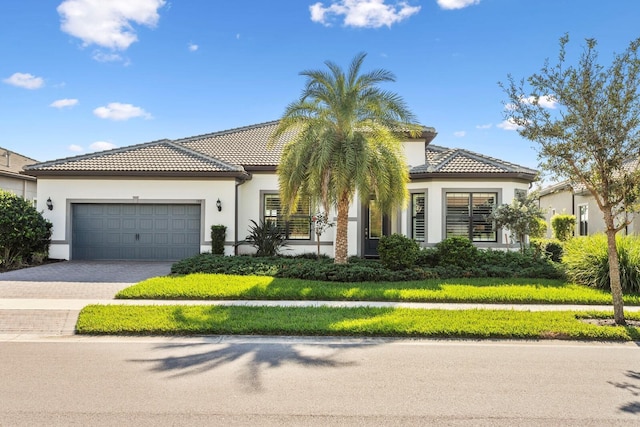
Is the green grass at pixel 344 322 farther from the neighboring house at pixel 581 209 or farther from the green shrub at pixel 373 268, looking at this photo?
the neighboring house at pixel 581 209

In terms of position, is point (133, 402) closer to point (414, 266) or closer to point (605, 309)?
point (605, 309)

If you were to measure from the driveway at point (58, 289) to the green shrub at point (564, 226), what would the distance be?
20188 mm

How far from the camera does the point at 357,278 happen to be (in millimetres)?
12039

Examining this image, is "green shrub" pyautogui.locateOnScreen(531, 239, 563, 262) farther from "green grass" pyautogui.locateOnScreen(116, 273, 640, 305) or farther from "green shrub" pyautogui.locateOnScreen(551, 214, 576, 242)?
"green shrub" pyautogui.locateOnScreen(551, 214, 576, 242)

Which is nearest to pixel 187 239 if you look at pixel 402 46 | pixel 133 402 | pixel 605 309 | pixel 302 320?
pixel 302 320

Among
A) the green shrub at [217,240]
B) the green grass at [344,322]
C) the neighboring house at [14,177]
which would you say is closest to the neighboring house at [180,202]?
the green shrub at [217,240]

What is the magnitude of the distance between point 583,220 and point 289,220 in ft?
56.6

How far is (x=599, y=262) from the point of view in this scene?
11430mm

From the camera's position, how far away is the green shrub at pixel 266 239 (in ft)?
51.5

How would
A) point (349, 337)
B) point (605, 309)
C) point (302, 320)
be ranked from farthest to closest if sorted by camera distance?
point (605, 309) < point (302, 320) < point (349, 337)

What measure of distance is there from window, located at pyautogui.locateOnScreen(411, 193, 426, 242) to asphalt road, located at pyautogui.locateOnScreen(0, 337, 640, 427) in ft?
32.2

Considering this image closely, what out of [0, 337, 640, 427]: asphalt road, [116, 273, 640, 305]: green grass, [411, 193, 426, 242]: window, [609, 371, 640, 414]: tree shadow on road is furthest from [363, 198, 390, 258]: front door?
[609, 371, 640, 414]: tree shadow on road

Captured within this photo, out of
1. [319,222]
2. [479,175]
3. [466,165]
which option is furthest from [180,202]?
[479,175]

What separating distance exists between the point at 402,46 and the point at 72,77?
12238 millimetres
